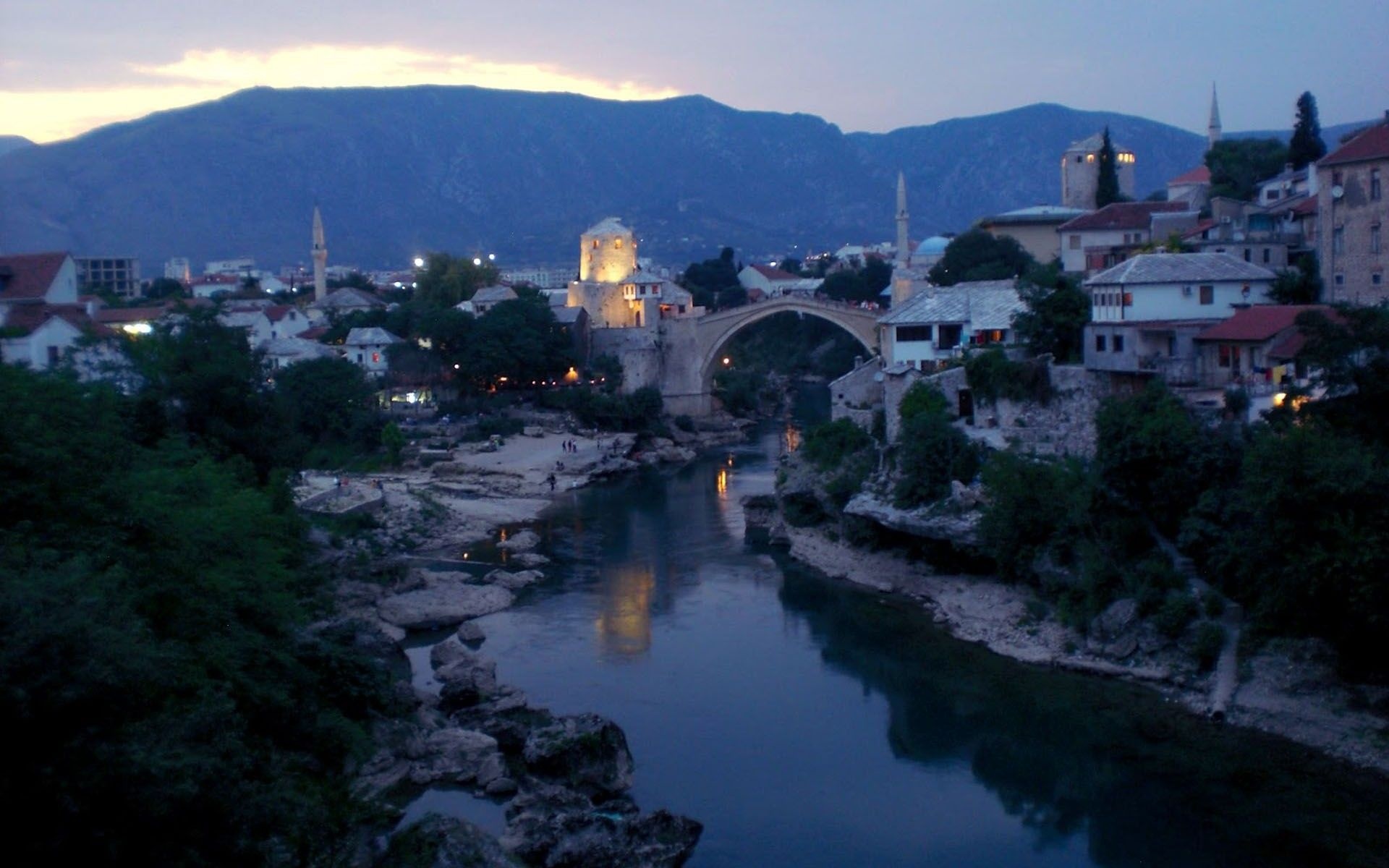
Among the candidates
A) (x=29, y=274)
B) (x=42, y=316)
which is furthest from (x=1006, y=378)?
(x=29, y=274)

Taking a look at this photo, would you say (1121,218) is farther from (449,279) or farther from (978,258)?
(449,279)

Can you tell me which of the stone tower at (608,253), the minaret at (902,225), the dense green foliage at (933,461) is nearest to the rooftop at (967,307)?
the dense green foliage at (933,461)

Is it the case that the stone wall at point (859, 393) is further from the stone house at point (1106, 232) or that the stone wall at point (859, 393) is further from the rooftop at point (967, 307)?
the stone house at point (1106, 232)

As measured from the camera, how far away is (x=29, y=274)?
635 inches

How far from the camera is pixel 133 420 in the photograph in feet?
42.9

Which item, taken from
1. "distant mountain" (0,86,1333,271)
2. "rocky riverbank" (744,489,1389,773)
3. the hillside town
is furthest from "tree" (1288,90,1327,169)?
"distant mountain" (0,86,1333,271)

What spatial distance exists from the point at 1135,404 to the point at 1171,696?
3.21 metres

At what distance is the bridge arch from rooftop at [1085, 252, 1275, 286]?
14412 millimetres

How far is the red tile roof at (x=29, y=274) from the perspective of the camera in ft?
51.8

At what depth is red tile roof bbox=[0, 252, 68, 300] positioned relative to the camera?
15794 millimetres

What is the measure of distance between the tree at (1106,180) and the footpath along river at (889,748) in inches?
587

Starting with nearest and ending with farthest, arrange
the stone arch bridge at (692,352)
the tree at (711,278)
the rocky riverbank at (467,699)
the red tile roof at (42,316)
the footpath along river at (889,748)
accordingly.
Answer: the rocky riverbank at (467,699) < the footpath along river at (889,748) < the red tile roof at (42,316) < the stone arch bridge at (692,352) < the tree at (711,278)

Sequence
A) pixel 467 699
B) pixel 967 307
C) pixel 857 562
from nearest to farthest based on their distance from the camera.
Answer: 1. pixel 467 699
2. pixel 857 562
3. pixel 967 307

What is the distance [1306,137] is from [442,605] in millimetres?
16956
